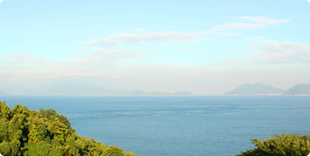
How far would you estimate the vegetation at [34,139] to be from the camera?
19.7m

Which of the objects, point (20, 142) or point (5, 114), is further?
point (5, 114)

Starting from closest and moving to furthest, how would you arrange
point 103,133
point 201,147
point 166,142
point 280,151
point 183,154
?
point 280,151, point 183,154, point 201,147, point 166,142, point 103,133

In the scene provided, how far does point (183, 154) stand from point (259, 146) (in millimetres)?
28066

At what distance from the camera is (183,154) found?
4969cm

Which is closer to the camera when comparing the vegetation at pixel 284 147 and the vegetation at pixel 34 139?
the vegetation at pixel 34 139

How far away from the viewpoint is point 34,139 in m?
21.5

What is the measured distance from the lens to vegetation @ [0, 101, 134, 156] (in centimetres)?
1970

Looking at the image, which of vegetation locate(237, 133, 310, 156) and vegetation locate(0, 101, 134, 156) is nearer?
vegetation locate(0, 101, 134, 156)

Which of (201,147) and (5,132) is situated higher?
(5,132)

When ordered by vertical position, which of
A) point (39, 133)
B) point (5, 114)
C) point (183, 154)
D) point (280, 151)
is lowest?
point (183, 154)

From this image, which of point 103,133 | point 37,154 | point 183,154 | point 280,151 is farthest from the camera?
point 103,133

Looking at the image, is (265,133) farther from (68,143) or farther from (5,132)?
(5,132)

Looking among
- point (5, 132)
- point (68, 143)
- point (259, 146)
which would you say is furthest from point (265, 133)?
point (5, 132)

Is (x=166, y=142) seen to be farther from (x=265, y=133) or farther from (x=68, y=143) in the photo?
(x=68, y=143)
